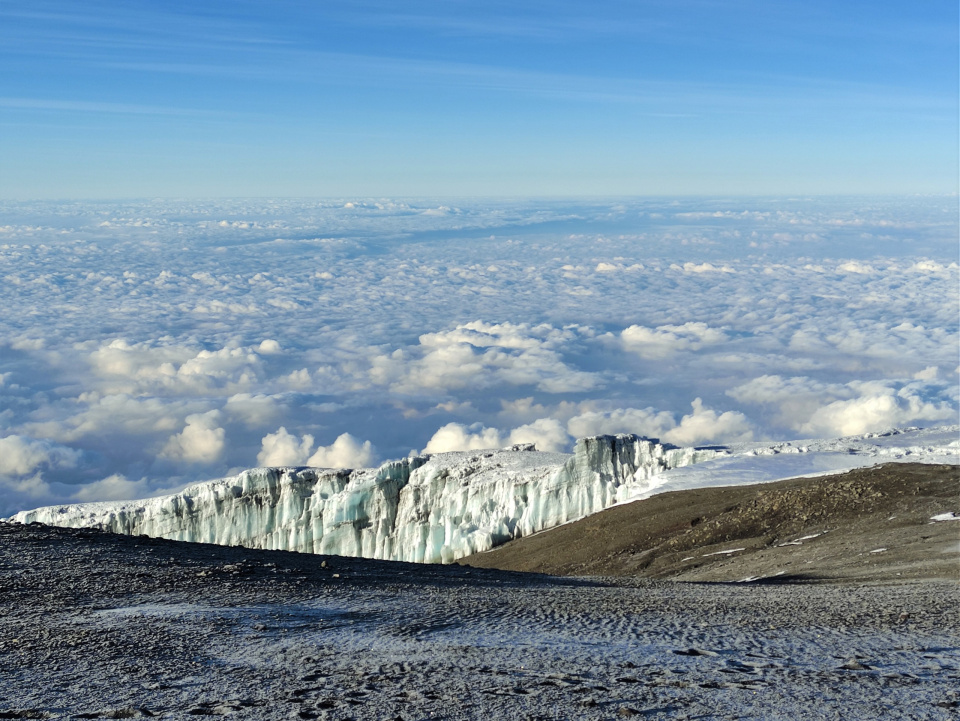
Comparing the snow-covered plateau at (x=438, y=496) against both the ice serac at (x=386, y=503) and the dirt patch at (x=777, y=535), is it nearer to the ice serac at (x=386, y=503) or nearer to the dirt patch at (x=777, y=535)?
the ice serac at (x=386, y=503)

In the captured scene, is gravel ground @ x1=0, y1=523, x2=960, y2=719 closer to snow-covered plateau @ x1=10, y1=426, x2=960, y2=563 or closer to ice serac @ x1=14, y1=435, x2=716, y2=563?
snow-covered plateau @ x1=10, y1=426, x2=960, y2=563

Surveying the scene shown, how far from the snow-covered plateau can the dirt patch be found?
4.58m

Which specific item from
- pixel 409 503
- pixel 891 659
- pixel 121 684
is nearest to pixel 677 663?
pixel 891 659

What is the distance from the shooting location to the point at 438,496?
60594 millimetres

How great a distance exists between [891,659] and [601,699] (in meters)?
4.92

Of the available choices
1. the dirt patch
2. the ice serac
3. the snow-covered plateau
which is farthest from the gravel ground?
the ice serac

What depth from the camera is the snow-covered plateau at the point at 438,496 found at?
5225 cm

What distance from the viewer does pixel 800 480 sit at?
42.9 metres

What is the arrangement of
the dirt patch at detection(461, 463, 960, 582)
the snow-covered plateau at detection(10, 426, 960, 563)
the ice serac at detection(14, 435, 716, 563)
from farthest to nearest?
the ice serac at detection(14, 435, 716, 563)
the snow-covered plateau at detection(10, 426, 960, 563)
the dirt patch at detection(461, 463, 960, 582)

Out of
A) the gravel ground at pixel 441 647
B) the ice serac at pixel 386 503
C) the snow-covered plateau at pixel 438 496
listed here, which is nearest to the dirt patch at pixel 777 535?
the snow-covered plateau at pixel 438 496

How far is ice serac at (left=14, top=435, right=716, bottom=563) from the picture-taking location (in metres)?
55.5

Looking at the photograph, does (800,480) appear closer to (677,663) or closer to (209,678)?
(677,663)

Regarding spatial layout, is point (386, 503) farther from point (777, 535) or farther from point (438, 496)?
point (777, 535)

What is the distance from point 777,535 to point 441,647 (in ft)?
86.0
